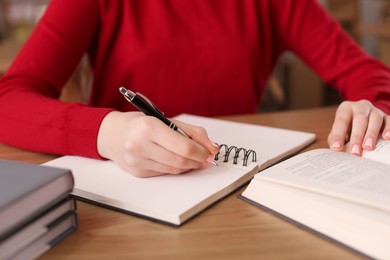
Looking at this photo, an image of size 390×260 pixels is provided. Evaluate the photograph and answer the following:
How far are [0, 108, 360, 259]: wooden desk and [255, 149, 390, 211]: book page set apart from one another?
0.05 meters

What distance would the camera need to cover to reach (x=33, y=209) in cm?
46

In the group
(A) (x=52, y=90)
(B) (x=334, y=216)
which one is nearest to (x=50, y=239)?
(B) (x=334, y=216)

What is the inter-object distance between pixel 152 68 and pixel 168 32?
0.09m

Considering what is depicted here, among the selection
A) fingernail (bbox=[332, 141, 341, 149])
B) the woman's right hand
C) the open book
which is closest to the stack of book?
the woman's right hand

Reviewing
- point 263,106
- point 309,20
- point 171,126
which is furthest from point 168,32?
point 263,106

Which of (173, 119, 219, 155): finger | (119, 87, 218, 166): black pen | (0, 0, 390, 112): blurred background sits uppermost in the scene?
(119, 87, 218, 166): black pen

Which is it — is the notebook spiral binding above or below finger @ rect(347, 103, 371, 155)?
below

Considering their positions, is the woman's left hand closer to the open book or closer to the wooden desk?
the open book

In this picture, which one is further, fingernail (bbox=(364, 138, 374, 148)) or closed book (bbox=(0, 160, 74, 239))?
fingernail (bbox=(364, 138, 374, 148))

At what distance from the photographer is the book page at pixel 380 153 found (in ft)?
2.11

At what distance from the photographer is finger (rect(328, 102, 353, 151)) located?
0.71 metres

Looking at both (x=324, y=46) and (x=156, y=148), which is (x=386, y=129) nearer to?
(x=156, y=148)

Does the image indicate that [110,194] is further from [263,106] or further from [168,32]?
[263,106]

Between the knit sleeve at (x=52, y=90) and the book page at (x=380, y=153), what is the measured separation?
0.38m
